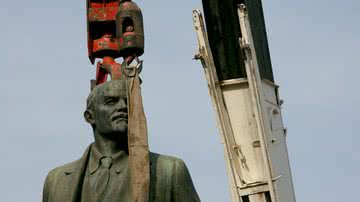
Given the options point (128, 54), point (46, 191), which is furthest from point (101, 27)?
point (46, 191)

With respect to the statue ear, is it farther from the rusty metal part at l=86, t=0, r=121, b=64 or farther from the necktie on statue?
the rusty metal part at l=86, t=0, r=121, b=64

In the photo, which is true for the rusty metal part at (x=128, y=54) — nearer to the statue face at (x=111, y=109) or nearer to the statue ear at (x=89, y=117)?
the statue face at (x=111, y=109)

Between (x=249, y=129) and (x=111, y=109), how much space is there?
15.9 m

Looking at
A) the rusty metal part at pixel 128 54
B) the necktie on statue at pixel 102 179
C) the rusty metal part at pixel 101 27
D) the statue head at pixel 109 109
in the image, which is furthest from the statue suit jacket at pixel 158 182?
the rusty metal part at pixel 101 27

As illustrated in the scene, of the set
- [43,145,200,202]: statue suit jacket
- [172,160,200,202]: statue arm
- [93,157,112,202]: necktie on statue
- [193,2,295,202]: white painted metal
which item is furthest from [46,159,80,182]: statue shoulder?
[193,2,295,202]: white painted metal

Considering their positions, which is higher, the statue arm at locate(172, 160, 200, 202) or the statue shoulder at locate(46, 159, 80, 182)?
the statue shoulder at locate(46, 159, 80, 182)

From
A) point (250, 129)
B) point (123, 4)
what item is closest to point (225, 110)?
point (250, 129)

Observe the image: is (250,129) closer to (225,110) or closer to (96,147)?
(225,110)

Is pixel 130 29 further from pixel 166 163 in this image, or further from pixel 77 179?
pixel 77 179

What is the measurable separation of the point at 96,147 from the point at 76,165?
262 mm

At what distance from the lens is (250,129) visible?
3269 cm

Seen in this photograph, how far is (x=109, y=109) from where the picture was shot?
1700 centimetres

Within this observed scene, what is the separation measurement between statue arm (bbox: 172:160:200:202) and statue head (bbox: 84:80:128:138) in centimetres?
64

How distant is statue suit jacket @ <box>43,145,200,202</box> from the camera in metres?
16.9
